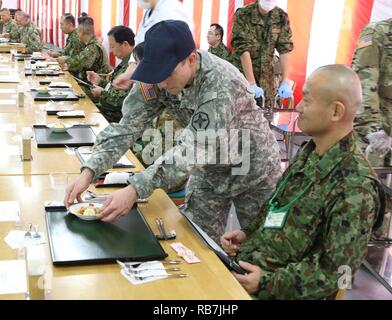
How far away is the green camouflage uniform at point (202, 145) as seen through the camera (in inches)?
66.7

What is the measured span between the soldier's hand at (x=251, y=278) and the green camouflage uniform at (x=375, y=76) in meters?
1.29

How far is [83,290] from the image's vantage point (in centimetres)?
132

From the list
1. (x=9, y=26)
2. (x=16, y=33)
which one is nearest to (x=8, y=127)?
(x=16, y=33)

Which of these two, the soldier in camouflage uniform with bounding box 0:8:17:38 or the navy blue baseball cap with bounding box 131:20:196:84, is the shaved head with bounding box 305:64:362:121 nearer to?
the navy blue baseball cap with bounding box 131:20:196:84

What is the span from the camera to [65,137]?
2.81 metres

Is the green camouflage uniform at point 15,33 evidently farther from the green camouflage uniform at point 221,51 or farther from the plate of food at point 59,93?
the plate of food at point 59,93

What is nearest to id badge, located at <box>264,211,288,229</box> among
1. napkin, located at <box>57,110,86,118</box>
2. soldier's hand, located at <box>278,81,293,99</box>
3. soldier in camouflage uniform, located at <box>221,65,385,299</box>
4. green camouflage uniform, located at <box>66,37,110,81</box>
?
soldier in camouflage uniform, located at <box>221,65,385,299</box>

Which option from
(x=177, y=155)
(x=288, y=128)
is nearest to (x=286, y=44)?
(x=288, y=128)

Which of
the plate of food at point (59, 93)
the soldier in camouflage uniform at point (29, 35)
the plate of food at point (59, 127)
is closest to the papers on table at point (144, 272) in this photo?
the plate of food at point (59, 127)

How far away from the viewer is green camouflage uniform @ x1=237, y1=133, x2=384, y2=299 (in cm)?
148

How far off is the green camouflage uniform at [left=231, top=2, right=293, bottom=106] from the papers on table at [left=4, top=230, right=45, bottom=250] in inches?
132

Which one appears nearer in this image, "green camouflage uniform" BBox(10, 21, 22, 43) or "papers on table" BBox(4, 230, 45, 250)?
"papers on table" BBox(4, 230, 45, 250)

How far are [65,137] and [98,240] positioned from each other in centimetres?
136

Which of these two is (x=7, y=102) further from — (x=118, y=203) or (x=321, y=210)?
(x=321, y=210)
